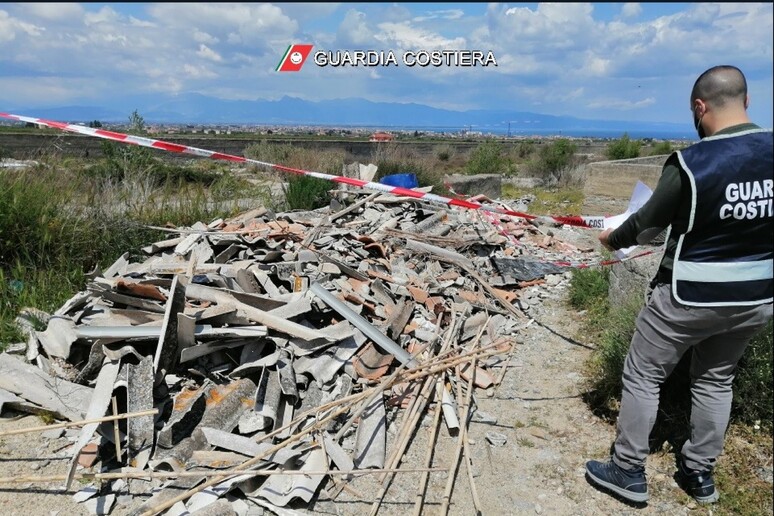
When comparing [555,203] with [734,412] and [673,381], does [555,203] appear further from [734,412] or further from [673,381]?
[734,412]

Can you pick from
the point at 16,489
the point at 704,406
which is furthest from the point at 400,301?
the point at 16,489

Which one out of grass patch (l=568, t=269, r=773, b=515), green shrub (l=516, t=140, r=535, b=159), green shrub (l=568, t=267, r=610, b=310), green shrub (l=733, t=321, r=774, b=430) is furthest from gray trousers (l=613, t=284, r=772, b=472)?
green shrub (l=516, t=140, r=535, b=159)

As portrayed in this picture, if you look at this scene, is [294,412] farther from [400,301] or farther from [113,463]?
[400,301]

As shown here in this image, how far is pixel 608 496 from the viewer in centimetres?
308

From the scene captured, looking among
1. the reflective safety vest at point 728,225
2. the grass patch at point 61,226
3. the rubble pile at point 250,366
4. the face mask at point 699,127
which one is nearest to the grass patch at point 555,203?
the rubble pile at point 250,366

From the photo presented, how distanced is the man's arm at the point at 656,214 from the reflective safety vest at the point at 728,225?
0.28 ft

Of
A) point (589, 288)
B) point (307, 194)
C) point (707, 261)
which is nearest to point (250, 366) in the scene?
point (707, 261)

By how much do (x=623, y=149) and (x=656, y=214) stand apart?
19.3m

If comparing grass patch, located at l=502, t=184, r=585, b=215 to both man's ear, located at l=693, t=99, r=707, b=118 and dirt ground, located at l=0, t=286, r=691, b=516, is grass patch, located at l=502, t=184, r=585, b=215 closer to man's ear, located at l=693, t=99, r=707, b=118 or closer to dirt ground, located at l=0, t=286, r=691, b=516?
dirt ground, located at l=0, t=286, r=691, b=516

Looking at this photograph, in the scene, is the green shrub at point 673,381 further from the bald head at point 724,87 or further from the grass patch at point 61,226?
the grass patch at point 61,226

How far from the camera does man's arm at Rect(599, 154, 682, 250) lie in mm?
2420

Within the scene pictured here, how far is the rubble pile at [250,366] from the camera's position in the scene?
315cm

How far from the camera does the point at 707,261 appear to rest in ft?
7.98

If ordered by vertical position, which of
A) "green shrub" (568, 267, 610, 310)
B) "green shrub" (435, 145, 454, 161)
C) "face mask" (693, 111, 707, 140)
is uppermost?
"green shrub" (435, 145, 454, 161)
